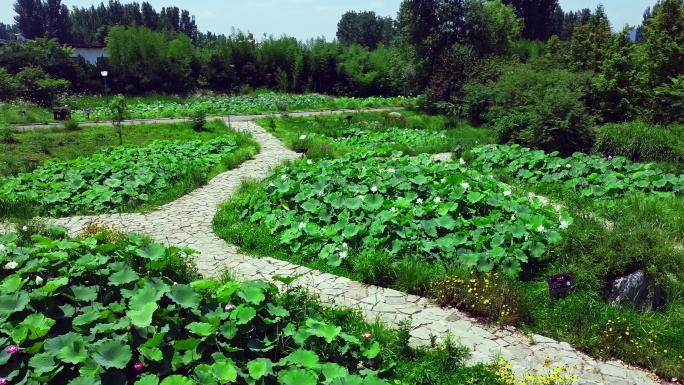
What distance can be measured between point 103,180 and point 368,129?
9918 millimetres

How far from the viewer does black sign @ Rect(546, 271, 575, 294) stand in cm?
526

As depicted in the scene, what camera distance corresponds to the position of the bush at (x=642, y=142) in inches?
489

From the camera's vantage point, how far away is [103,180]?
982cm

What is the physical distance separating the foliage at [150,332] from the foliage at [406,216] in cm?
204

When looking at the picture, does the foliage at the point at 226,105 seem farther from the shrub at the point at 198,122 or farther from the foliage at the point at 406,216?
the foliage at the point at 406,216

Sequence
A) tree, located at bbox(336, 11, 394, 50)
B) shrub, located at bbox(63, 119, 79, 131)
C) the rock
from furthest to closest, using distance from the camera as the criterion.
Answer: tree, located at bbox(336, 11, 394, 50) < shrub, located at bbox(63, 119, 79, 131) < the rock

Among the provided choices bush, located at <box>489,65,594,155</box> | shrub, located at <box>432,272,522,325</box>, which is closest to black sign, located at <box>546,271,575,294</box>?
shrub, located at <box>432,272,522,325</box>

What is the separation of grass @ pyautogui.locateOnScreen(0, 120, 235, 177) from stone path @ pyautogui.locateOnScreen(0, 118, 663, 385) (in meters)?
5.08

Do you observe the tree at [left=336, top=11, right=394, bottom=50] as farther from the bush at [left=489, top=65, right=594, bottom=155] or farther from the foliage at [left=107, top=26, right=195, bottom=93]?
the bush at [left=489, top=65, right=594, bottom=155]

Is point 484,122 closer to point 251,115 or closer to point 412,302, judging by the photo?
point 251,115

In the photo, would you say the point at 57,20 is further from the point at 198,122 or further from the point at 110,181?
the point at 110,181

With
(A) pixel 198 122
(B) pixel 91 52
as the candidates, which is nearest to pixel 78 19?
(B) pixel 91 52

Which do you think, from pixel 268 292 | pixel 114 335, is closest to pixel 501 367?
pixel 268 292

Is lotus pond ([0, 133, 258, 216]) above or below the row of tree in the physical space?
below
